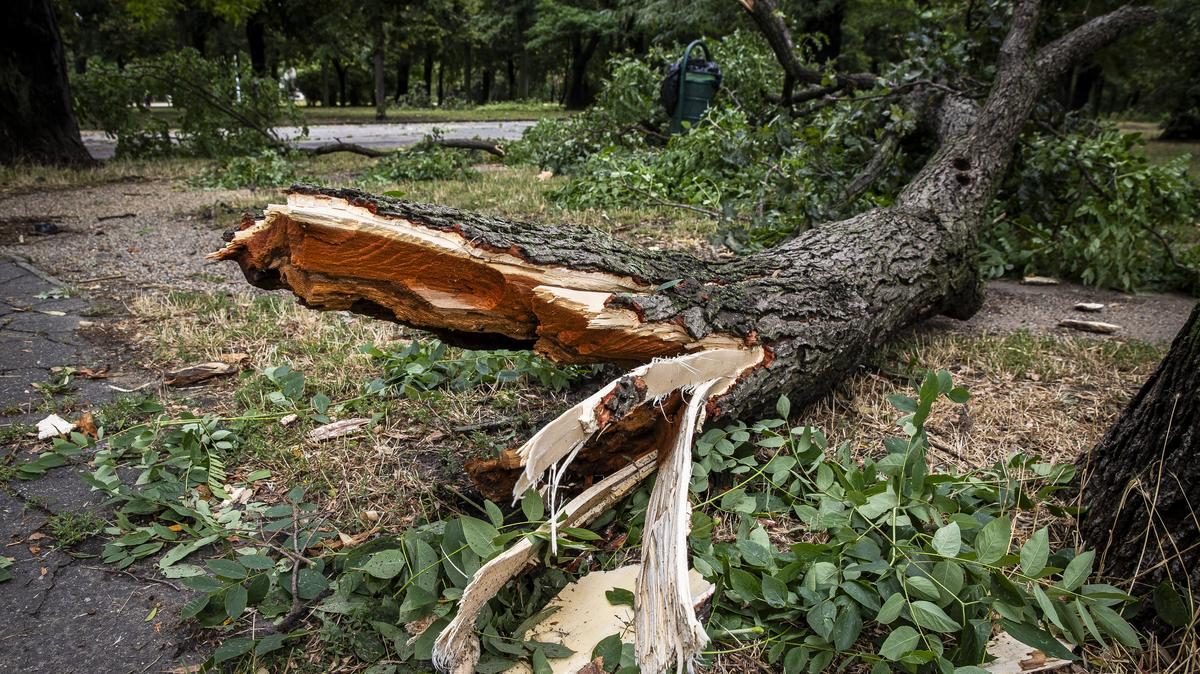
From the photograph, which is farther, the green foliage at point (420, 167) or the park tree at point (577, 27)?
the park tree at point (577, 27)

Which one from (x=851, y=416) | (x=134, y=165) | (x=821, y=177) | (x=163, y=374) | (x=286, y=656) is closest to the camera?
(x=286, y=656)

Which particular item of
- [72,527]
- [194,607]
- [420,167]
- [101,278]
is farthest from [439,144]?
[194,607]

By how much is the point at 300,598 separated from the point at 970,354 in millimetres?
2806

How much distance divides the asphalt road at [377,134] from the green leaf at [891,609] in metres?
10.8

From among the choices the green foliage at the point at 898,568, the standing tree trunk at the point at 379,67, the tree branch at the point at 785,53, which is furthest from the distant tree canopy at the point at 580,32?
the green foliage at the point at 898,568

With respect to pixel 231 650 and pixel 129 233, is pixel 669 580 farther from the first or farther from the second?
pixel 129 233

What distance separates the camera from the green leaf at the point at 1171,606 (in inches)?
59.0

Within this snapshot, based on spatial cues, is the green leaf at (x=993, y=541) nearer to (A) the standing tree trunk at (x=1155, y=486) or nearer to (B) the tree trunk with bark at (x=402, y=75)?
(A) the standing tree trunk at (x=1155, y=486)

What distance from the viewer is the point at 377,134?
16516 mm

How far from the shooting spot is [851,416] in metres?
2.60

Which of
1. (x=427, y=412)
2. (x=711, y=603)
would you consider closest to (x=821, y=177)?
(x=427, y=412)

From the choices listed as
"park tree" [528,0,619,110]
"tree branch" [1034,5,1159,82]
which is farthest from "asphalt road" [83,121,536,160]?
"tree branch" [1034,5,1159,82]

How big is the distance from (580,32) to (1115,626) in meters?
30.4

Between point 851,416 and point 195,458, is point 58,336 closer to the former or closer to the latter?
point 195,458
